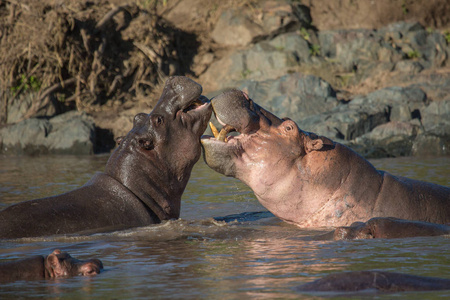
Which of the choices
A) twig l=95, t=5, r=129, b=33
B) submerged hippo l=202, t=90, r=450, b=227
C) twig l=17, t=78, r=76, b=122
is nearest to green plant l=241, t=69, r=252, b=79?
twig l=95, t=5, r=129, b=33

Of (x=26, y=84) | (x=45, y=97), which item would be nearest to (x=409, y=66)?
(x=45, y=97)

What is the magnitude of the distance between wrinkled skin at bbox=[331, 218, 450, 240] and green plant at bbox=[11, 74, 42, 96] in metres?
16.3

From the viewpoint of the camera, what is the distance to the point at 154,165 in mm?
7875

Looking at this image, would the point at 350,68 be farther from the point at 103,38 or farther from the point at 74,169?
the point at 74,169

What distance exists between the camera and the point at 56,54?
2108 cm

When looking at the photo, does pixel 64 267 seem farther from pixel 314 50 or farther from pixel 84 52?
pixel 314 50

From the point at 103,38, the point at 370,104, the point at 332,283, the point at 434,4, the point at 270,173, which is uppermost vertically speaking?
the point at 434,4

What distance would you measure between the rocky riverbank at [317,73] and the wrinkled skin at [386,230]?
29.7 feet

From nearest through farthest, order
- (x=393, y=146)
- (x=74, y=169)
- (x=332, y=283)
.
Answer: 1. (x=332, y=283)
2. (x=74, y=169)
3. (x=393, y=146)

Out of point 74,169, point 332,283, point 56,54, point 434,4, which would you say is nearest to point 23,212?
point 332,283

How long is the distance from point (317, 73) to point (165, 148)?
45.9 ft

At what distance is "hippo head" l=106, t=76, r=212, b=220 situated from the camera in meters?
7.78

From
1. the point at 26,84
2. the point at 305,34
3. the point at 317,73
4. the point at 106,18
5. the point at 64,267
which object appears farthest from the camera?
the point at 305,34

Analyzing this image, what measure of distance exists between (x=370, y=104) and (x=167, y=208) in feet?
36.0
